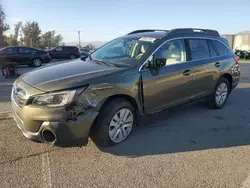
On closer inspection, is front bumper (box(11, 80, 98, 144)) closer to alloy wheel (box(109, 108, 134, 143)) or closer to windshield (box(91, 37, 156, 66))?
alloy wheel (box(109, 108, 134, 143))

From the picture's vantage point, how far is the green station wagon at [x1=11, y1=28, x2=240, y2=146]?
3.02 meters

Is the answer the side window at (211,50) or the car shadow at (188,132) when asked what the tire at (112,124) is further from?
the side window at (211,50)

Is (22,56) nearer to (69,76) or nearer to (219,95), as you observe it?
(219,95)

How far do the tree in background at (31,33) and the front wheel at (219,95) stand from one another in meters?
51.0

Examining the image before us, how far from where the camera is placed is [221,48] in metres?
5.48

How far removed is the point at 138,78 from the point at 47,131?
4.95ft

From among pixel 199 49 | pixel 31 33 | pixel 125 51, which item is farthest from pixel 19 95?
pixel 31 33

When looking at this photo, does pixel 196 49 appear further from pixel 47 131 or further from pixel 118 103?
pixel 47 131

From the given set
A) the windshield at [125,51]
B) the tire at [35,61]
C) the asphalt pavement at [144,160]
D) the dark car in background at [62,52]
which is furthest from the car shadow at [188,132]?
the dark car in background at [62,52]

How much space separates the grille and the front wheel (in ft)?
12.5

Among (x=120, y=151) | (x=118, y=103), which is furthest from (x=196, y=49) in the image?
(x=120, y=151)

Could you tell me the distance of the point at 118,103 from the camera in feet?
11.3

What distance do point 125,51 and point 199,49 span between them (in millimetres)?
1651

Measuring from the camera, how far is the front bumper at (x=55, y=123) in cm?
297
